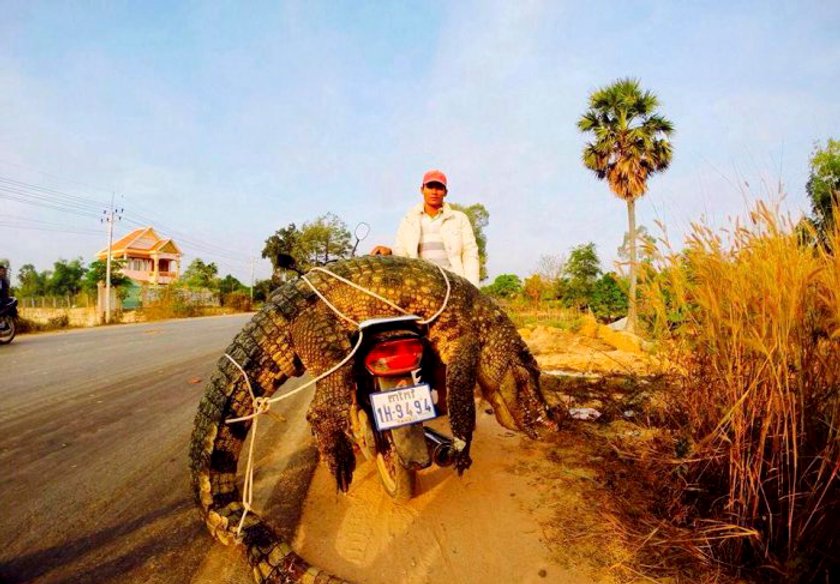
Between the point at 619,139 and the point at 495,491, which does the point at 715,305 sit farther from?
the point at 619,139

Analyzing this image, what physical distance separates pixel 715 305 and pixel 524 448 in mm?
1956

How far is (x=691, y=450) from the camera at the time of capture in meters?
2.30

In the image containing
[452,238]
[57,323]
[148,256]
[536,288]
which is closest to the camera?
[452,238]

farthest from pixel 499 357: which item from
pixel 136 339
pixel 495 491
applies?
pixel 136 339

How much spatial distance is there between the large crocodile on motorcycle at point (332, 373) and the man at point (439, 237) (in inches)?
35.9

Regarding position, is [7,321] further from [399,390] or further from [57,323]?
[399,390]

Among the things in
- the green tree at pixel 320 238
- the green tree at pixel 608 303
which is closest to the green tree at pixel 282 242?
the green tree at pixel 320 238

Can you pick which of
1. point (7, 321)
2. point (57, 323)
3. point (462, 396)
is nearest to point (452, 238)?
point (462, 396)

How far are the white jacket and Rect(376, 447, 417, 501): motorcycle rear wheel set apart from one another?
1.64 metres

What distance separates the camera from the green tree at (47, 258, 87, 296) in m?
35.8

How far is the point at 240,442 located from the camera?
2.39 m

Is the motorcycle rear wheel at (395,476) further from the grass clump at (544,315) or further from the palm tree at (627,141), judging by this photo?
the palm tree at (627,141)

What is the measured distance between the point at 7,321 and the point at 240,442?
11860mm

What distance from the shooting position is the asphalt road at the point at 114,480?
2.10 meters
